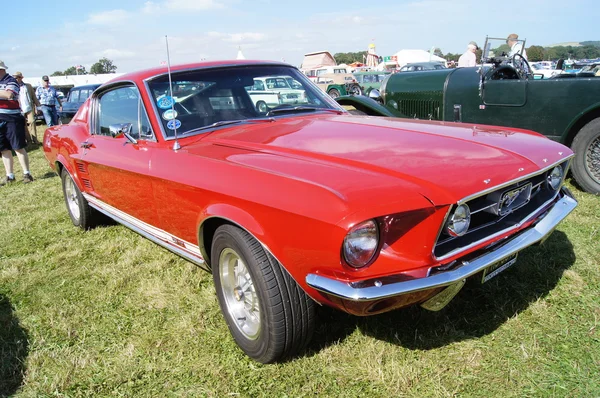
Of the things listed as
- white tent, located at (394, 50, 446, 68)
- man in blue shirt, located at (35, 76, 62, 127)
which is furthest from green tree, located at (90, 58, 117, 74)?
man in blue shirt, located at (35, 76, 62, 127)

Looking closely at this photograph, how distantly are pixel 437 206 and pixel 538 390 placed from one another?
0.98 metres

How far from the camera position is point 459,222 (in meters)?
1.94

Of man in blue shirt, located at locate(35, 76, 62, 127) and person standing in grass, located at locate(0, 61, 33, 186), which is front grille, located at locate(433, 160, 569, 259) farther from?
man in blue shirt, located at locate(35, 76, 62, 127)

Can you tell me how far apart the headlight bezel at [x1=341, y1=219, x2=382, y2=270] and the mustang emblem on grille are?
703mm

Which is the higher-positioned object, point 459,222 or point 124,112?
point 124,112

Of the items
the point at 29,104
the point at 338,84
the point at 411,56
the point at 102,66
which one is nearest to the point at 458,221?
the point at 29,104

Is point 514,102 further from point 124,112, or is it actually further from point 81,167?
point 81,167

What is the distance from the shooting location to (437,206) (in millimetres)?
1760

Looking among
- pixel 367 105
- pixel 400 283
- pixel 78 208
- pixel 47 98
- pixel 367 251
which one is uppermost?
pixel 47 98

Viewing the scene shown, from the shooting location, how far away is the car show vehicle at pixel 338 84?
20.3m

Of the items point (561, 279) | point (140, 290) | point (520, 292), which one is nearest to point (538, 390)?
point (520, 292)

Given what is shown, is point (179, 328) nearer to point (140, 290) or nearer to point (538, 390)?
point (140, 290)

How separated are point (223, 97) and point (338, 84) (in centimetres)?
1967

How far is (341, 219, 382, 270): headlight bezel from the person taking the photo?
176cm
